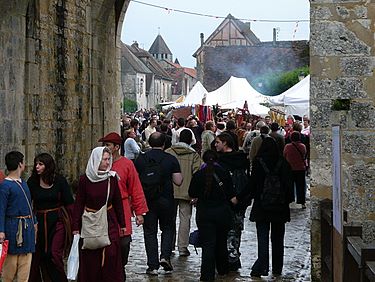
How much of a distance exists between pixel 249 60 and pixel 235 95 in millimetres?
36923

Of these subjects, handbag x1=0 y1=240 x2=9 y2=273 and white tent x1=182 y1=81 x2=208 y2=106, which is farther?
white tent x1=182 y1=81 x2=208 y2=106

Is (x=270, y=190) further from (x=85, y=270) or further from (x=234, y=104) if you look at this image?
(x=234, y=104)

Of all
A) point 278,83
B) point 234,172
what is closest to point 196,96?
point 234,172

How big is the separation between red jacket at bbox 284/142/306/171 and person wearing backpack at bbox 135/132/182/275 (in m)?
5.67

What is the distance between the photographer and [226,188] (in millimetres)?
8664

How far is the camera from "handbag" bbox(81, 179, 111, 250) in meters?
6.79

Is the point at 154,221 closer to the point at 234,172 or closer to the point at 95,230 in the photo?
the point at 234,172

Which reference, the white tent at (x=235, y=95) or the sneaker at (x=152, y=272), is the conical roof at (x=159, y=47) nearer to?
the white tent at (x=235, y=95)

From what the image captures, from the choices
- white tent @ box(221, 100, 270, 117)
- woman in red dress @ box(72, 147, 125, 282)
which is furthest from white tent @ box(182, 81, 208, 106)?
woman in red dress @ box(72, 147, 125, 282)

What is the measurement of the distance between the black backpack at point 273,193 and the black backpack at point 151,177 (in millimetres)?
1134

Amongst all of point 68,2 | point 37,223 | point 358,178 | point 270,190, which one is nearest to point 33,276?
point 37,223

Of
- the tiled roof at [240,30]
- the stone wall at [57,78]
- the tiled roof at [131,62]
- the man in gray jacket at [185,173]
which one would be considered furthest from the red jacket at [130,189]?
the tiled roof at [240,30]

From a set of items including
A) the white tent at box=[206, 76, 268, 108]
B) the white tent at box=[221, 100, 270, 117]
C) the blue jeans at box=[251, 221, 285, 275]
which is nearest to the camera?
the blue jeans at box=[251, 221, 285, 275]

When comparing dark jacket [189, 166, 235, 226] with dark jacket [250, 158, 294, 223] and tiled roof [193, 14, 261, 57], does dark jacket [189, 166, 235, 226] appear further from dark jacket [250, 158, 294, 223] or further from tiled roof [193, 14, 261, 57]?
tiled roof [193, 14, 261, 57]
